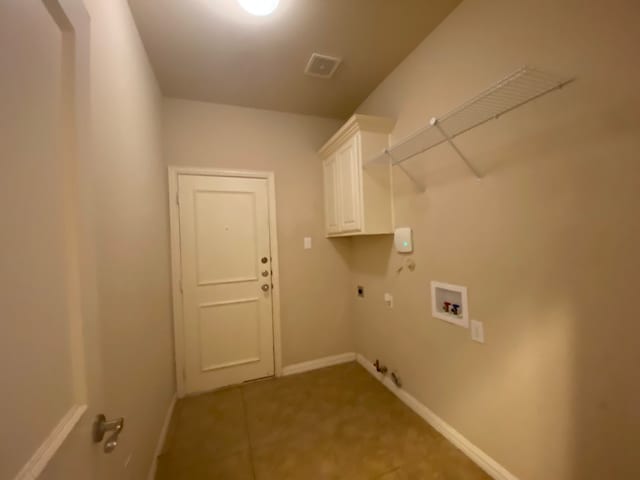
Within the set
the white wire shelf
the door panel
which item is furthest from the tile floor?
the white wire shelf

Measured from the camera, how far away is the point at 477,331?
1516 mm

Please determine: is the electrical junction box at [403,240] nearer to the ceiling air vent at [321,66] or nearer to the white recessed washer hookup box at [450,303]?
the white recessed washer hookup box at [450,303]

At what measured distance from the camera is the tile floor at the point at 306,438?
152 cm

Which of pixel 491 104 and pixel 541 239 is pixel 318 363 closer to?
pixel 541 239

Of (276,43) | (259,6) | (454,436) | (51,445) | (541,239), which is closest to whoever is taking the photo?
(51,445)

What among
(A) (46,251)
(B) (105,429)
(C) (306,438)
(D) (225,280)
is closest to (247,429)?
(C) (306,438)

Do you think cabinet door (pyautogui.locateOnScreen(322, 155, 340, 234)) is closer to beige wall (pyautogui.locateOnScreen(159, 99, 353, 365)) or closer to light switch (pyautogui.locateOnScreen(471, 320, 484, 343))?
Answer: beige wall (pyautogui.locateOnScreen(159, 99, 353, 365))

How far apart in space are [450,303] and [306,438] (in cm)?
134

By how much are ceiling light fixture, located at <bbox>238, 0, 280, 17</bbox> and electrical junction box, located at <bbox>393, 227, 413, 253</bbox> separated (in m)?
1.64

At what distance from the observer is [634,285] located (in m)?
0.95

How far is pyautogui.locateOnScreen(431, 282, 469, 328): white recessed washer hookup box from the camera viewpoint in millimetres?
1588

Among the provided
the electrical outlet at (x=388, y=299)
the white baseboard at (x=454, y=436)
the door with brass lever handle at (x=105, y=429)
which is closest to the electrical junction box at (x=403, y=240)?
the electrical outlet at (x=388, y=299)

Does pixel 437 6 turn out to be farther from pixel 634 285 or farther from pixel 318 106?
pixel 634 285

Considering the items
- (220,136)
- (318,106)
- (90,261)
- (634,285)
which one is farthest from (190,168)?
(634,285)
